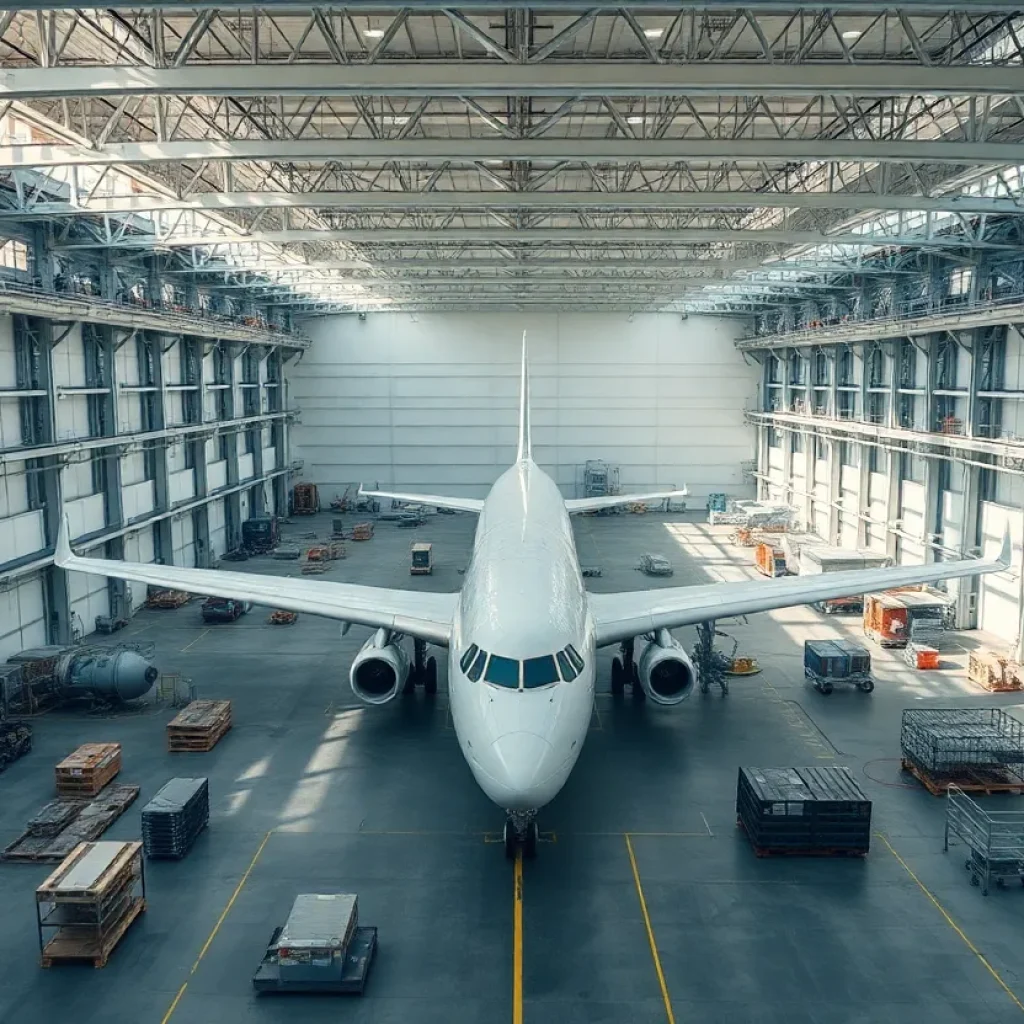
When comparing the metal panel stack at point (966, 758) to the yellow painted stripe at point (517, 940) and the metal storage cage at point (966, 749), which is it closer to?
the metal storage cage at point (966, 749)

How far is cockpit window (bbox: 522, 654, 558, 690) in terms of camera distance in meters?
16.5

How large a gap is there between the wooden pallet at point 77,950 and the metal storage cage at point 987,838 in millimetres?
15461

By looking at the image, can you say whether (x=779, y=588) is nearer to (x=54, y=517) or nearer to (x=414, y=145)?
(x=414, y=145)

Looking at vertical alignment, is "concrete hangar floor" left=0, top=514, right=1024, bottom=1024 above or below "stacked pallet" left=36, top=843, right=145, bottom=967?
below

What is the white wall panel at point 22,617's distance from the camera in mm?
30109

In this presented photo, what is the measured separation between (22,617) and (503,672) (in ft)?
73.4

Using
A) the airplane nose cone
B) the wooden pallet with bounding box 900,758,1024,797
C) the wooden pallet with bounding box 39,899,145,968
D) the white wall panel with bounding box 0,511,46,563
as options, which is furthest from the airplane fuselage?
the white wall panel with bounding box 0,511,46,563

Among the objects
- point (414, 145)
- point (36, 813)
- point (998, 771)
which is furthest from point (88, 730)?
point (998, 771)

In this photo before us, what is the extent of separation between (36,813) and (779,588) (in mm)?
20086

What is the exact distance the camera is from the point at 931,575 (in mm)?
25828

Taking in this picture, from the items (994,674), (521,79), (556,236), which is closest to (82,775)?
(521,79)

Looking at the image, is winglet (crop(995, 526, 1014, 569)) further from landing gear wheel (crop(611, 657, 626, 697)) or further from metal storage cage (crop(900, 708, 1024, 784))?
landing gear wheel (crop(611, 657, 626, 697))

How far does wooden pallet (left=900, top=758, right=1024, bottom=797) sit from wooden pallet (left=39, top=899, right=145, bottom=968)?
17.5 meters

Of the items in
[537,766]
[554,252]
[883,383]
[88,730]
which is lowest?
[88,730]
